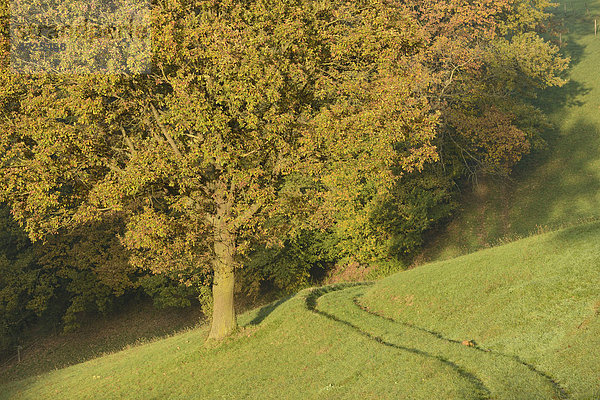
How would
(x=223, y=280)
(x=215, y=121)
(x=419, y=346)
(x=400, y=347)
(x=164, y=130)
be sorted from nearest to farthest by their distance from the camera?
(x=419, y=346) → (x=400, y=347) → (x=215, y=121) → (x=164, y=130) → (x=223, y=280)

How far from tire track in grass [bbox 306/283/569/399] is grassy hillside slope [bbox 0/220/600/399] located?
0.05 metres

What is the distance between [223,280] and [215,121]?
8.37 metres

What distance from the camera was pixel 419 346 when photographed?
18.5 meters

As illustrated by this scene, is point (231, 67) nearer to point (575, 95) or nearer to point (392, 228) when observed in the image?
point (392, 228)

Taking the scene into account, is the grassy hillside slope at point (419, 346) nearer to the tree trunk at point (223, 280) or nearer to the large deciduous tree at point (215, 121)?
the tree trunk at point (223, 280)

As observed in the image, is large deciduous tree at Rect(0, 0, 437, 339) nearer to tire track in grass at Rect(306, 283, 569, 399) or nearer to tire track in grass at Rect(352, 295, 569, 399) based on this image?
tire track in grass at Rect(306, 283, 569, 399)

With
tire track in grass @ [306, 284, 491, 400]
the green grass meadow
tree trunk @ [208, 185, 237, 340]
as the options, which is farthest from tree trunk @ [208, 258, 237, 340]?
tire track in grass @ [306, 284, 491, 400]

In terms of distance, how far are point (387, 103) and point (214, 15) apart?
7638 millimetres

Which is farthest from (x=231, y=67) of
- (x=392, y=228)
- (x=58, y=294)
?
(x=58, y=294)

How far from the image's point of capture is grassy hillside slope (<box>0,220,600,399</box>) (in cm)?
1437

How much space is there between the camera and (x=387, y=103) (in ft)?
68.6

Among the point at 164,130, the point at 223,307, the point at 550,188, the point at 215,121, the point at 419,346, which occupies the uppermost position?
the point at 164,130

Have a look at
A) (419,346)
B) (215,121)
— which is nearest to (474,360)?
(419,346)

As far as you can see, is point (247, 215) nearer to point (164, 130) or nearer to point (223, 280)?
point (223, 280)
